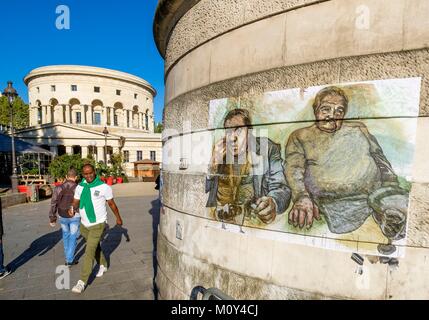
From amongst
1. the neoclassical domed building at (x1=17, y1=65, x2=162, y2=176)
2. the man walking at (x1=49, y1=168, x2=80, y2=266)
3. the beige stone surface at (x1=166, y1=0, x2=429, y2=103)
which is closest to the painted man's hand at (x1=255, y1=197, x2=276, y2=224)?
the beige stone surface at (x1=166, y1=0, x2=429, y2=103)

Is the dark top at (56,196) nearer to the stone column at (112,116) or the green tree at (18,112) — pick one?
the stone column at (112,116)

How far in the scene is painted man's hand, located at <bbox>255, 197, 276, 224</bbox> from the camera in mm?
2477

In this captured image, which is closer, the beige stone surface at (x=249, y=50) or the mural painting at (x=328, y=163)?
the mural painting at (x=328, y=163)

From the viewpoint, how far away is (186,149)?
3295mm

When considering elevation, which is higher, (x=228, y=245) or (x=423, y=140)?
(x=423, y=140)

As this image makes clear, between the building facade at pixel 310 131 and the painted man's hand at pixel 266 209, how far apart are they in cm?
3

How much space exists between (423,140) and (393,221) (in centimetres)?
71

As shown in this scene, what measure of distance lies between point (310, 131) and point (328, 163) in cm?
34

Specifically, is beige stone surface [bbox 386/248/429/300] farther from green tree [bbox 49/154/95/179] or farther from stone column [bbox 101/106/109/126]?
stone column [bbox 101/106/109/126]

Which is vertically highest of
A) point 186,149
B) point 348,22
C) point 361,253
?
point 348,22

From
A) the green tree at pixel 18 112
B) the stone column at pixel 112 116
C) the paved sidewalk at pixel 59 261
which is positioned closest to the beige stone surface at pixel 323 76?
the paved sidewalk at pixel 59 261

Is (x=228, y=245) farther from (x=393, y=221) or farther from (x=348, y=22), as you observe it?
(x=348, y=22)

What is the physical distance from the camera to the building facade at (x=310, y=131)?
198 centimetres
